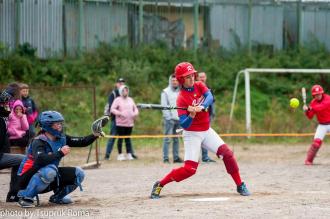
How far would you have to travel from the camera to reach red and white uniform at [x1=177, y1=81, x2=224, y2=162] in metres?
11.8

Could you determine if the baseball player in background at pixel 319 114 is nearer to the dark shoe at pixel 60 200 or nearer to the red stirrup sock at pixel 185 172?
the red stirrup sock at pixel 185 172

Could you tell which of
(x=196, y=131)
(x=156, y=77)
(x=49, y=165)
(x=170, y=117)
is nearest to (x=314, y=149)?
(x=170, y=117)

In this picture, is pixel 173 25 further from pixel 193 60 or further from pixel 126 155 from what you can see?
pixel 126 155

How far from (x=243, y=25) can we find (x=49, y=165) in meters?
18.4

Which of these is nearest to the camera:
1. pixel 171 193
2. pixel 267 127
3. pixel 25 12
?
pixel 171 193

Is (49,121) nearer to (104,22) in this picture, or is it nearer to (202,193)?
(202,193)

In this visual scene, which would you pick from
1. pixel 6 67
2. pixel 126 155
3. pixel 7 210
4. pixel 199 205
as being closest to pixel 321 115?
pixel 126 155

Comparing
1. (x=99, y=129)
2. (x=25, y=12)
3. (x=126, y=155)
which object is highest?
(x=25, y=12)

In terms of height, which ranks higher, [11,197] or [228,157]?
[228,157]

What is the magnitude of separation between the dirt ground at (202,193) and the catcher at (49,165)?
0.80ft

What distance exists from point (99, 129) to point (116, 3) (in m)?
16.2

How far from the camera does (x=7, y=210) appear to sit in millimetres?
10820

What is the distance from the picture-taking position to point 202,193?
40.9 ft

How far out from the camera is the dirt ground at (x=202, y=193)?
10.1 metres
